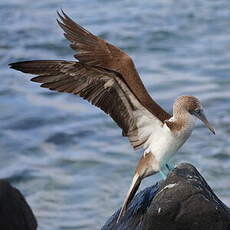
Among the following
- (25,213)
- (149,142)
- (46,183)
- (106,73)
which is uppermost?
(106,73)

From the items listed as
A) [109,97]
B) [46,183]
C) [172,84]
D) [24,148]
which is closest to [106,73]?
[109,97]

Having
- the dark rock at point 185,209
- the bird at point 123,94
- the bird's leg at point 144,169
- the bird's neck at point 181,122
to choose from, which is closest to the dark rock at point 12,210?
the bird at point 123,94

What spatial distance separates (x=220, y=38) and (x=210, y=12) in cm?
120

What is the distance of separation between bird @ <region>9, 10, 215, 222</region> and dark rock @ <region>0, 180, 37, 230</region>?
1409 millimetres

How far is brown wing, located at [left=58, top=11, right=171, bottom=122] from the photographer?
6707 mm

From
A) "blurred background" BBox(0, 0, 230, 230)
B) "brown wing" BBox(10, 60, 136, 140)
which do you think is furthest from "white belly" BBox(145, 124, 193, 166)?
"blurred background" BBox(0, 0, 230, 230)

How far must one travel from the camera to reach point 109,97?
22.4 feet

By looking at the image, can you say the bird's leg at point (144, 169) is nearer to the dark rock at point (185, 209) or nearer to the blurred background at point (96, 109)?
the dark rock at point (185, 209)

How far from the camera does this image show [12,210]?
8.02 m

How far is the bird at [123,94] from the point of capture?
666 cm

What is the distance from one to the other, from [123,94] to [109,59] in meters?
0.29

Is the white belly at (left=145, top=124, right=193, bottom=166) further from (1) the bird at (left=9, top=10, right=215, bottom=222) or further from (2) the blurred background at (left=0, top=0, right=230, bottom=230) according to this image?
(2) the blurred background at (left=0, top=0, right=230, bottom=230)

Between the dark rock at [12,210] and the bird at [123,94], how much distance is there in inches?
55.5

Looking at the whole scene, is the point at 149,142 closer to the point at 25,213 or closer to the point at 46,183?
the point at 25,213
